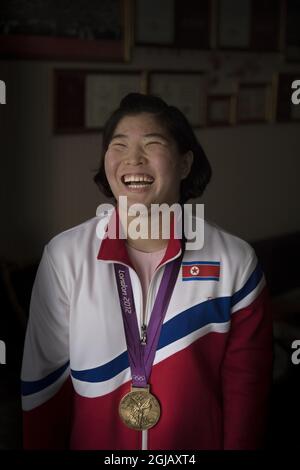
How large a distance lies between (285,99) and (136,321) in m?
0.75

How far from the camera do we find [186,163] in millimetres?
847

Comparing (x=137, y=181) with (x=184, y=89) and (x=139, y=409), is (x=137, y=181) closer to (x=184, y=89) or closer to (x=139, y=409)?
(x=139, y=409)

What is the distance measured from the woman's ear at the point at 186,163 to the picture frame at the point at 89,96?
33 centimetres

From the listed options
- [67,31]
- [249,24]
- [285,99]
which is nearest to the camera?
[67,31]

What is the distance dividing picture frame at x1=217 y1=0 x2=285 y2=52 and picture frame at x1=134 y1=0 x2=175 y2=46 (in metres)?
0.12

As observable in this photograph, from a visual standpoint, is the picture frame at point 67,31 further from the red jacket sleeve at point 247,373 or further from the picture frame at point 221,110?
the red jacket sleeve at point 247,373

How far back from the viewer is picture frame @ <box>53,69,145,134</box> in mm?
1118

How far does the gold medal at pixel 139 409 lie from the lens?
83cm

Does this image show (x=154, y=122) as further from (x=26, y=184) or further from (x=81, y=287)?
(x=26, y=184)

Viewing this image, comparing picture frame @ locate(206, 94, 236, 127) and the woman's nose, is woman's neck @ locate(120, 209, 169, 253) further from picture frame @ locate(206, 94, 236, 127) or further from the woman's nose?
picture frame @ locate(206, 94, 236, 127)

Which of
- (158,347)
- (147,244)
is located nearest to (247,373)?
(158,347)

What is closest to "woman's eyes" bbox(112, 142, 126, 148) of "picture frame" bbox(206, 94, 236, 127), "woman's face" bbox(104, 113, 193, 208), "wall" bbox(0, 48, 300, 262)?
"woman's face" bbox(104, 113, 193, 208)

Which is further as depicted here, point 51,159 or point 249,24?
point 249,24

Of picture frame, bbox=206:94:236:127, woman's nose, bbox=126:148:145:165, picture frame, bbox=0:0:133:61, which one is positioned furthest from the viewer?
picture frame, bbox=206:94:236:127
